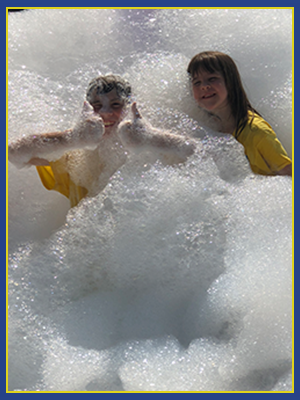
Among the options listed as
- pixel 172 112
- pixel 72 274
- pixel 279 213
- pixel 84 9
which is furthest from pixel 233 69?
pixel 72 274

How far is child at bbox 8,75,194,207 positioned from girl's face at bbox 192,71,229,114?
212mm

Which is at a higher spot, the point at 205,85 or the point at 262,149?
the point at 205,85

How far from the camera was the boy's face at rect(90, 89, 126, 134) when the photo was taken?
1211 millimetres

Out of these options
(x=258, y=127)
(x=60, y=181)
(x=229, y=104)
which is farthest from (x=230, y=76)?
(x=60, y=181)

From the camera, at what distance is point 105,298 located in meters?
1.10

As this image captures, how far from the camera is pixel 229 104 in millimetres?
1321

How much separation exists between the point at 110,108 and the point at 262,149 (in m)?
0.45

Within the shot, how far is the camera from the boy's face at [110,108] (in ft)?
3.97

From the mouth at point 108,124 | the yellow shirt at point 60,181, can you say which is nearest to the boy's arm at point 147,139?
the mouth at point 108,124

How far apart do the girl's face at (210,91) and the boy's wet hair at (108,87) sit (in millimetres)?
217

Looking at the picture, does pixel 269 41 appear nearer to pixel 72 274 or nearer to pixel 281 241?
pixel 281 241

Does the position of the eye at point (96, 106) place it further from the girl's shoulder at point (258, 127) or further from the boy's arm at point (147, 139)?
the girl's shoulder at point (258, 127)

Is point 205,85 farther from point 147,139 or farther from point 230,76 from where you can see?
point 147,139

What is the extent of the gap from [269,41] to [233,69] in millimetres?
253
